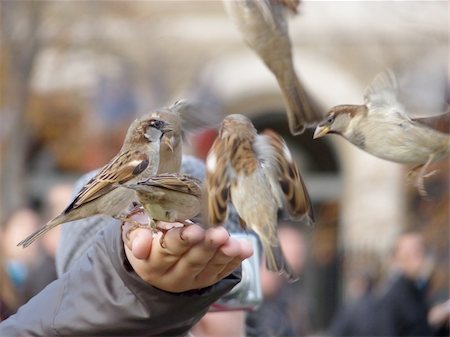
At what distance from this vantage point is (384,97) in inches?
94.0

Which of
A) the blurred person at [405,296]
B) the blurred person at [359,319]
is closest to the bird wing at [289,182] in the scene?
the blurred person at [405,296]

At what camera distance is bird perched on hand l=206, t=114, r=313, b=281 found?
2279mm

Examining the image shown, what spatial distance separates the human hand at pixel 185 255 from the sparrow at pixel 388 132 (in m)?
0.29

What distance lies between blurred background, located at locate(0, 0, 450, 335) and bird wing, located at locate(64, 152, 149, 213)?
20.0ft

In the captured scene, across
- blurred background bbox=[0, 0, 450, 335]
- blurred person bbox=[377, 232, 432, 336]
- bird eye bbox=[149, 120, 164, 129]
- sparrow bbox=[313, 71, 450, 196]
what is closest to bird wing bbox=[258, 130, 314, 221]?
sparrow bbox=[313, 71, 450, 196]

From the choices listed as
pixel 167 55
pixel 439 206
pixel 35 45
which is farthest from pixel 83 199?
pixel 167 55

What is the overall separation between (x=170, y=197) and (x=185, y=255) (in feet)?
0.38

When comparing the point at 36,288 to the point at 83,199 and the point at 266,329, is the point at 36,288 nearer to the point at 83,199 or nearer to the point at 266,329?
the point at 266,329

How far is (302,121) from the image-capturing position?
2.49 meters

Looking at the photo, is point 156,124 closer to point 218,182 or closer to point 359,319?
point 218,182

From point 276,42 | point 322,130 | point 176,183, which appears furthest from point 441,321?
point 176,183

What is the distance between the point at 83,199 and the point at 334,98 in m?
18.8

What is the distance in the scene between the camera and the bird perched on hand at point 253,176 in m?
2.28

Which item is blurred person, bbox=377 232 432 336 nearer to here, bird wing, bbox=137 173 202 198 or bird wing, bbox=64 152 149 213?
bird wing, bbox=64 152 149 213
